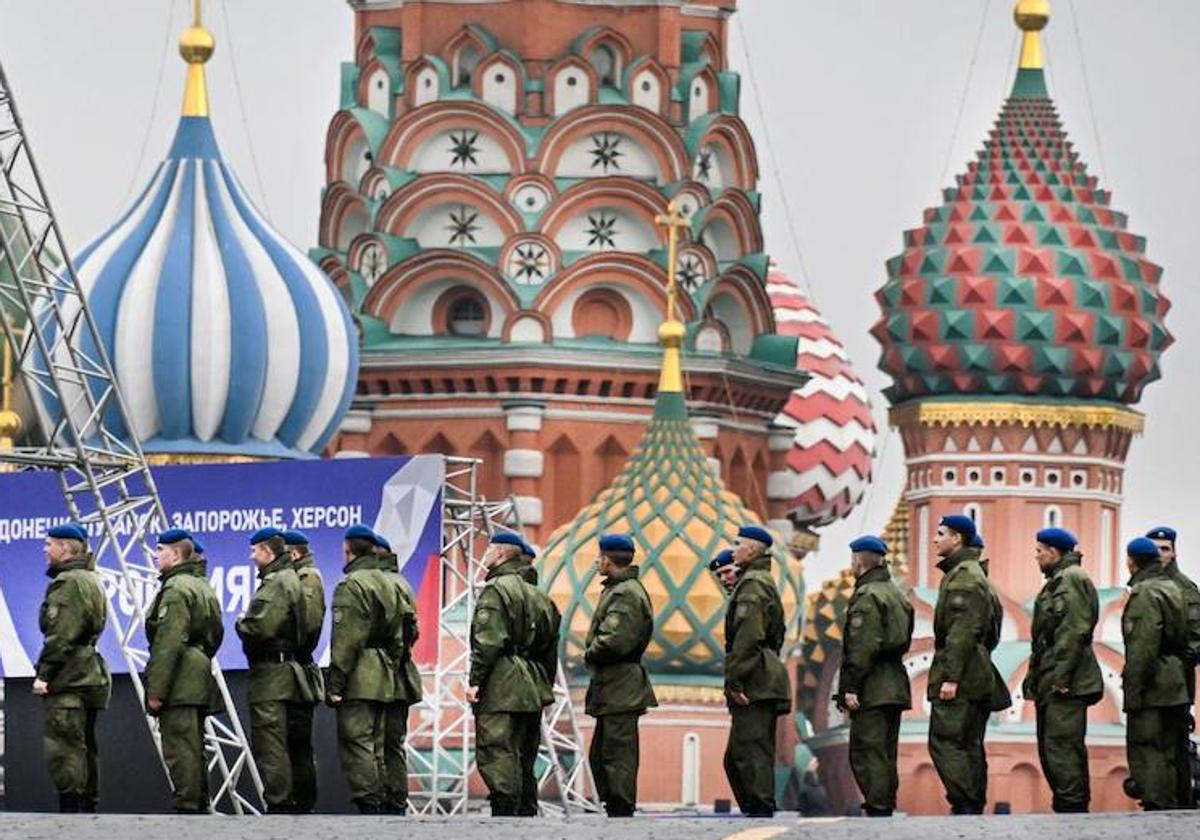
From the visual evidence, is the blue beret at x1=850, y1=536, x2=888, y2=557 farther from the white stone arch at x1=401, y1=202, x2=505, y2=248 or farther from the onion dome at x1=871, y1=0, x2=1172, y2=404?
the onion dome at x1=871, y1=0, x2=1172, y2=404

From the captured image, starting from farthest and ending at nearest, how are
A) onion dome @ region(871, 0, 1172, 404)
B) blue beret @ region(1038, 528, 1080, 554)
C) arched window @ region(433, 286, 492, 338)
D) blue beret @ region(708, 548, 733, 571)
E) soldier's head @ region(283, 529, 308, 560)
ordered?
onion dome @ region(871, 0, 1172, 404) → arched window @ region(433, 286, 492, 338) → soldier's head @ region(283, 529, 308, 560) → blue beret @ region(708, 548, 733, 571) → blue beret @ region(1038, 528, 1080, 554)

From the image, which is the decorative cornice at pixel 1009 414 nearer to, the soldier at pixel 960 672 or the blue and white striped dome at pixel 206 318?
the blue and white striped dome at pixel 206 318

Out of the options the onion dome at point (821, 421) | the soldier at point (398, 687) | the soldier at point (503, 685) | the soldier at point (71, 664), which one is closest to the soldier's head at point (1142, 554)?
the soldier at point (503, 685)

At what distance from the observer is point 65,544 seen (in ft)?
101

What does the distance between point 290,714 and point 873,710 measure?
321 centimetres

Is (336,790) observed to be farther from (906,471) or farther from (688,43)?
(906,471)

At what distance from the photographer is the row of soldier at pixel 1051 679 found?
29.8m

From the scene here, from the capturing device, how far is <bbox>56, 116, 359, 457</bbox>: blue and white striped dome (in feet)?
203

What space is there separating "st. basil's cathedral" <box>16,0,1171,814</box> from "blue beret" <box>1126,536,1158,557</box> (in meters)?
32.3

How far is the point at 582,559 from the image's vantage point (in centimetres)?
6706

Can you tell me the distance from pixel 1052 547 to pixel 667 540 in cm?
3673

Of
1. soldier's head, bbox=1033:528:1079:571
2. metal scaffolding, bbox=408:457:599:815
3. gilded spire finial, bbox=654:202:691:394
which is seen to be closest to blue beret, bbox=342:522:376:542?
soldier's head, bbox=1033:528:1079:571

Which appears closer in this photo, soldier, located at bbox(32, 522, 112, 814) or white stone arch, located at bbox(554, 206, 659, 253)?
soldier, located at bbox(32, 522, 112, 814)

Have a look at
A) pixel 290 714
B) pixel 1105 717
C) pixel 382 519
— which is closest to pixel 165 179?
pixel 1105 717
